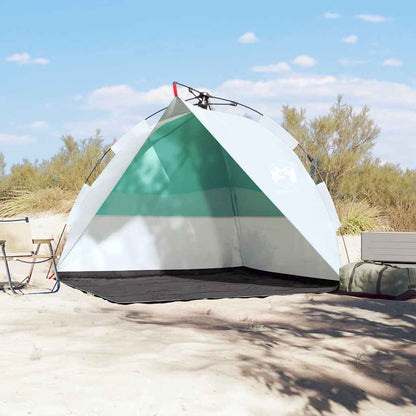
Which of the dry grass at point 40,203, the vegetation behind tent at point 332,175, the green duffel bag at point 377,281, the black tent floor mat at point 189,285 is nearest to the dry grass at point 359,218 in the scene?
the vegetation behind tent at point 332,175

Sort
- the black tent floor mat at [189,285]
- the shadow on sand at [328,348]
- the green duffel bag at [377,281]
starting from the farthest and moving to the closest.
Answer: the black tent floor mat at [189,285] < the green duffel bag at [377,281] < the shadow on sand at [328,348]

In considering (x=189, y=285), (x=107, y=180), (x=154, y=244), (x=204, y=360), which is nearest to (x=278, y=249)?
(x=189, y=285)

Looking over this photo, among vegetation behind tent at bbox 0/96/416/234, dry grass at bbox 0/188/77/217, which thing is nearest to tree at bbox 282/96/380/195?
vegetation behind tent at bbox 0/96/416/234

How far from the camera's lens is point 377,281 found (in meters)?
4.87

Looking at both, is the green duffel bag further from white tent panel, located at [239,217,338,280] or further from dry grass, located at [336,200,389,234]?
dry grass, located at [336,200,389,234]

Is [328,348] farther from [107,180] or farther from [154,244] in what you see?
[154,244]

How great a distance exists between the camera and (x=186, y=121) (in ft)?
19.5

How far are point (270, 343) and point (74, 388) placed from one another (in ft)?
4.42

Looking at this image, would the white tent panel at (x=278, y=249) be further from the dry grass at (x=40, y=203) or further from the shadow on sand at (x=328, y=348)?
the dry grass at (x=40, y=203)

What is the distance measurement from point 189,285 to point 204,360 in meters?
2.85

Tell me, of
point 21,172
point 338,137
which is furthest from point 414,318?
point 21,172

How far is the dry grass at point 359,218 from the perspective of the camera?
904 cm

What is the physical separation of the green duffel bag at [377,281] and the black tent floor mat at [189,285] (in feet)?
0.68

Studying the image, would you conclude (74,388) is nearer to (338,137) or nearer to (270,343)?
(270,343)
